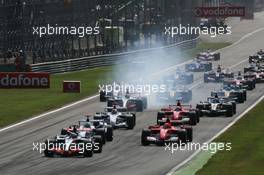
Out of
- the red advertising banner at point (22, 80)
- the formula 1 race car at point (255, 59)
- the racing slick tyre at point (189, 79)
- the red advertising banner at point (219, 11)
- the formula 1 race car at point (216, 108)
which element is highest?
the red advertising banner at point (219, 11)


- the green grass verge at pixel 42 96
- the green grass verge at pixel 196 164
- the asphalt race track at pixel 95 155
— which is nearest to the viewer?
the green grass verge at pixel 196 164

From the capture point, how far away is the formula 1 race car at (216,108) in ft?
165

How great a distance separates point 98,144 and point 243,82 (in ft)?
99.5

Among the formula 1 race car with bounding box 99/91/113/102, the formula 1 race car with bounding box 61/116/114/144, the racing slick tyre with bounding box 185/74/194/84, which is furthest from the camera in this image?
the racing slick tyre with bounding box 185/74/194/84

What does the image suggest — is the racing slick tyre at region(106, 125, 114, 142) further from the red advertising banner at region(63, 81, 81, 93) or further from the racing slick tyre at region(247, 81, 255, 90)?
the racing slick tyre at region(247, 81, 255, 90)

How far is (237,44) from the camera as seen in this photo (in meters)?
135

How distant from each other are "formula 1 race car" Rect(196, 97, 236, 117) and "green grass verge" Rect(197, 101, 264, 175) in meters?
1.14

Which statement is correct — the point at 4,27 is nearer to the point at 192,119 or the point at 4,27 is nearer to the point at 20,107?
the point at 20,107

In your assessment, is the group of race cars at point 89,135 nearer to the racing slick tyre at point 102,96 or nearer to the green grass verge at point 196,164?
the green grass verge at point 196,164

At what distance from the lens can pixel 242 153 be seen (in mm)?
37250

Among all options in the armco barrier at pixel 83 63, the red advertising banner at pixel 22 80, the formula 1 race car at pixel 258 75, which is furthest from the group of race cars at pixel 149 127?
the armco barrier at pixel 83 63

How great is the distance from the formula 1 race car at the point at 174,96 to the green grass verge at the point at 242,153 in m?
8.86

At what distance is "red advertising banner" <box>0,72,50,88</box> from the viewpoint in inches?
2183

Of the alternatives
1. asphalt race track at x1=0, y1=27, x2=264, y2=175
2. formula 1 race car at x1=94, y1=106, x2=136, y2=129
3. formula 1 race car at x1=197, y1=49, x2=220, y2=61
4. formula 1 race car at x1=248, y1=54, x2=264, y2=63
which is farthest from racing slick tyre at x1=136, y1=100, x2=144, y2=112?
formula 1 race car at x1=197, y1=49, x2=220, y2=61
